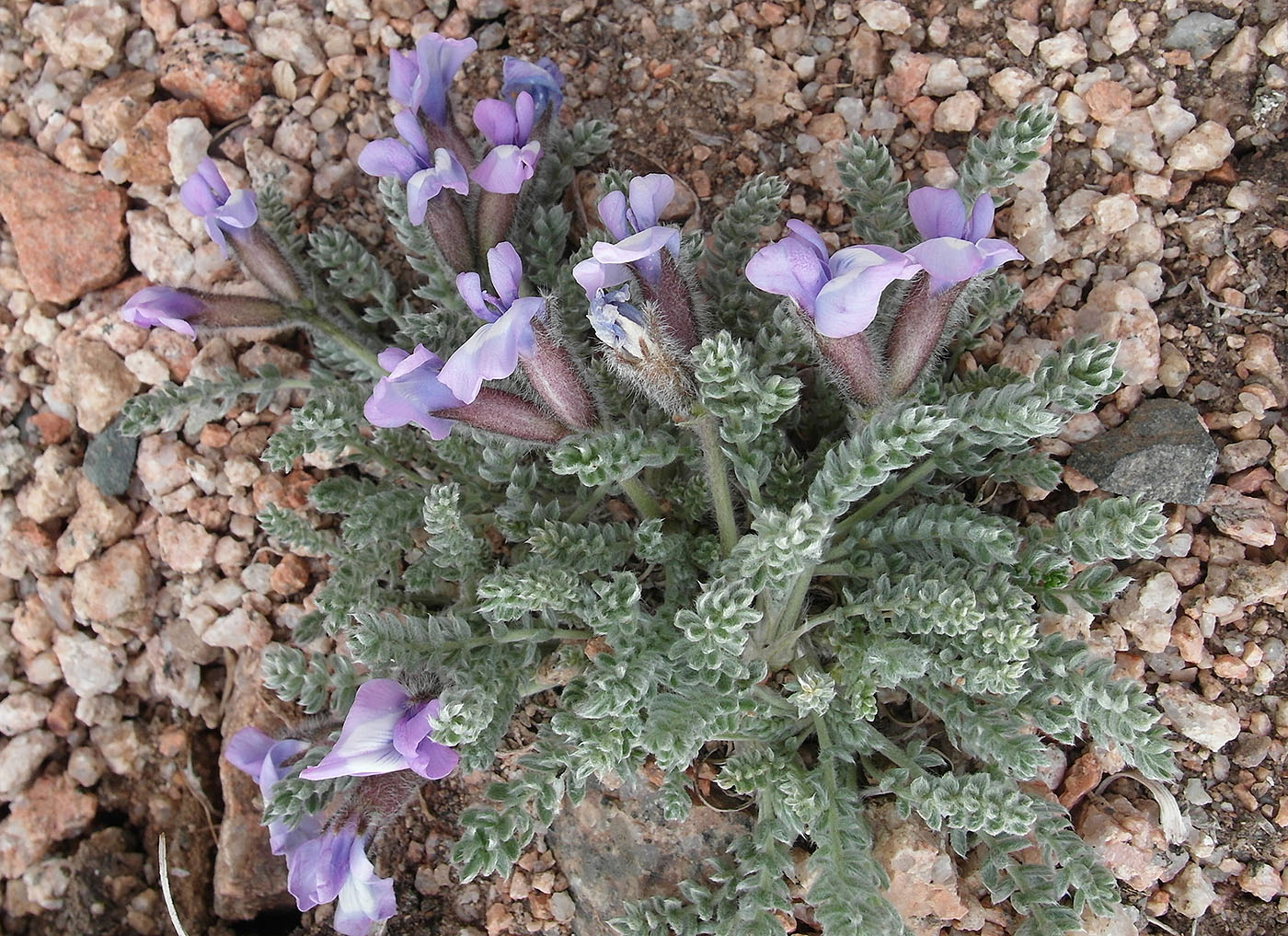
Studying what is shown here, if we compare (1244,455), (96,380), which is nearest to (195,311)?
(96,380)

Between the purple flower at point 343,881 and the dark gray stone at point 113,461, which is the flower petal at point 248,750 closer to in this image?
the purple flower at point 343,881

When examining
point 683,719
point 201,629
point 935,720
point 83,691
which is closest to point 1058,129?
point 935,720

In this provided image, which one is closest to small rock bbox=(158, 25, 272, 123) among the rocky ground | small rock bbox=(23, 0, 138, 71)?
the rocky ground

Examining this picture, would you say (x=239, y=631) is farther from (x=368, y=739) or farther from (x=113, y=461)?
(x=368, y=739)

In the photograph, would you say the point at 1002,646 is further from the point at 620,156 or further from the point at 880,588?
the point at 620,156

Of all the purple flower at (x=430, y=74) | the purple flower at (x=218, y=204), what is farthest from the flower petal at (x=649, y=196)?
the purple flower at (x=218, y=204)

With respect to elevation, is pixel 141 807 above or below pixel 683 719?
below
